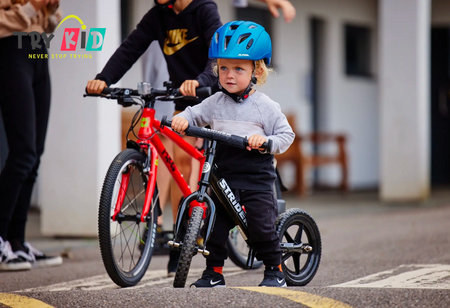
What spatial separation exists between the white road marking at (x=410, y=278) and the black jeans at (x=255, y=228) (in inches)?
16.4

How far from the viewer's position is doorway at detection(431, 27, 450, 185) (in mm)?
16109

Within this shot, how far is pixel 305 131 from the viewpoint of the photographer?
14039 mm

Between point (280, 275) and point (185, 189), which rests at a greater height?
point (185, 189)

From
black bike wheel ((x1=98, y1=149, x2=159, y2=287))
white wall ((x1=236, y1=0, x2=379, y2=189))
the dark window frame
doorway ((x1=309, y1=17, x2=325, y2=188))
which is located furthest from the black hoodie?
the dark window frame

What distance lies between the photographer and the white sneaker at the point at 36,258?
→ 5126 mm

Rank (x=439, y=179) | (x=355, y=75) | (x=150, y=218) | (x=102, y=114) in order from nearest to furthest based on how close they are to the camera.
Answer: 1. (x=150, y=218)
2. (x=102, y=114)
3. (x=355, y=75)
4. (x=439, y=179)

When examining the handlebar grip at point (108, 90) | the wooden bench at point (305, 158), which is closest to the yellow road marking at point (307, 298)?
the handlebar grip at point (108, 90)

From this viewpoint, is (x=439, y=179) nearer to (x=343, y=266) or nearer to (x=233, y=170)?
(x=343, y=266)

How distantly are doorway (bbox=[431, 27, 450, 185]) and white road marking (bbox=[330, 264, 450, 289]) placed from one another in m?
11.5

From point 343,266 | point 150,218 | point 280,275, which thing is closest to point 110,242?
point 150,218

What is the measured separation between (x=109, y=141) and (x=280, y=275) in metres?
3.25

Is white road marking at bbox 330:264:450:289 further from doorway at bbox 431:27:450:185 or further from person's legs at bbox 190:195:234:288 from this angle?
doorway at bbox 431:27:450:185

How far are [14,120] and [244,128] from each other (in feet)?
5.99

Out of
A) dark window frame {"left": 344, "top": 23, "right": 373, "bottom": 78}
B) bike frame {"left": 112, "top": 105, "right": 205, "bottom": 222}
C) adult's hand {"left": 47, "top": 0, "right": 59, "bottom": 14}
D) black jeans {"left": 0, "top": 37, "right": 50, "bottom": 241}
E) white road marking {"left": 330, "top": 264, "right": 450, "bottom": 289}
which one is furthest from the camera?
dark window frame {"left": 344, "top": 23, "right": 373, "bottom": 78}
